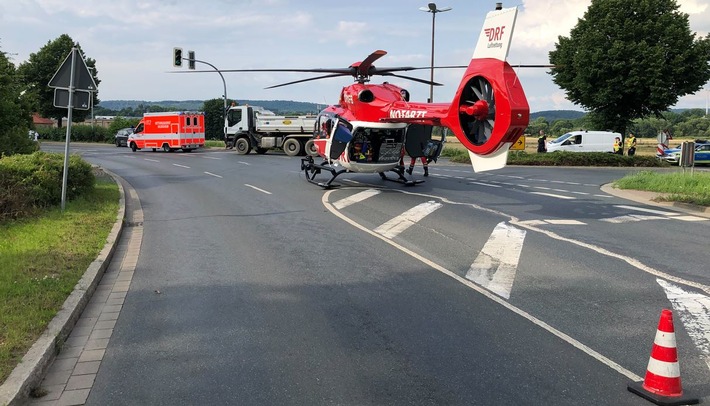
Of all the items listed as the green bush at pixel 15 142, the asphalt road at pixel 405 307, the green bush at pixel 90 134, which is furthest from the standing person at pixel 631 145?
the green bush at pixel 90 134

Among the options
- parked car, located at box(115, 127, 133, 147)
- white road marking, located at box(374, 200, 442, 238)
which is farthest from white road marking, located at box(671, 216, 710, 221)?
parked car, located at box(115, 127, 133, 147)

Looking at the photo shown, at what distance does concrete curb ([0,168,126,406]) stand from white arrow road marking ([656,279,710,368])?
547cm

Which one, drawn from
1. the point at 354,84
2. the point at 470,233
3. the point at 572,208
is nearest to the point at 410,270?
the point at 470,233

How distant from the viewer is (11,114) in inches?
583

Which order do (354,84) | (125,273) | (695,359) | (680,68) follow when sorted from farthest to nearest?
1. (680,68)
2. (354,84)
3. (125,273)
4. (695,359)

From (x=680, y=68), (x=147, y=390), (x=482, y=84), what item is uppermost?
(x=680, y=68)

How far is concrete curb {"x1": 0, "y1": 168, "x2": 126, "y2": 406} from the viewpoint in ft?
13.2

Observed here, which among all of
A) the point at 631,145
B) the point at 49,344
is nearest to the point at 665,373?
the point at 49,344

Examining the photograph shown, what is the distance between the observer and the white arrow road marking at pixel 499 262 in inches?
285

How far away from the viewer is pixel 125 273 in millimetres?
7836

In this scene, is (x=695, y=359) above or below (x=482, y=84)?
below

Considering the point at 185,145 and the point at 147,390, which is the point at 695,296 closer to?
the point at 147,390

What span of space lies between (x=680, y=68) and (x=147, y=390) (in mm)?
37589

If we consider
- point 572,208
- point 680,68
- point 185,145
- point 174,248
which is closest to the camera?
point 174,248
